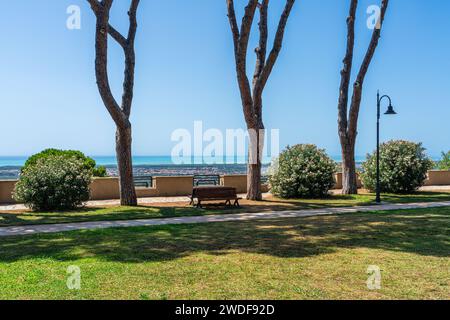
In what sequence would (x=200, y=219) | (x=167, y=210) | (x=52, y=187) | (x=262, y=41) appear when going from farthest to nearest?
(x=262, y=41) < (x=52, y=187) < (x=167, y=210) < (x=200, y=219)

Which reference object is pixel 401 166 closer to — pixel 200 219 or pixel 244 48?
pixel 244 48

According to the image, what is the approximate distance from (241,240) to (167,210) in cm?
641

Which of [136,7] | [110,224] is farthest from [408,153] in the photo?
[110,224]

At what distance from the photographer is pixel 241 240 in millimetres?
10320

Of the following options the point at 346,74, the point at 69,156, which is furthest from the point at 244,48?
the point at 69,156

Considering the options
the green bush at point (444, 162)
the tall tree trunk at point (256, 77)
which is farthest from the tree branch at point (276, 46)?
the green bush at point (444, 162)

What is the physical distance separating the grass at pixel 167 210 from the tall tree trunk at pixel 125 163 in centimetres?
98

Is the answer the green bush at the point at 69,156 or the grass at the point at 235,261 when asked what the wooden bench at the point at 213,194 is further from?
the green bush at the point at 69,156

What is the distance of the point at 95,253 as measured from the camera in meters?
8.93

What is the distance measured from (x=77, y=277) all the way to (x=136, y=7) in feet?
46.1

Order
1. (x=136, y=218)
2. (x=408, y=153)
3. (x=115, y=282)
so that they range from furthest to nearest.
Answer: (x=408, y=153) → (x=136, y=218) → (x=115, y=282)

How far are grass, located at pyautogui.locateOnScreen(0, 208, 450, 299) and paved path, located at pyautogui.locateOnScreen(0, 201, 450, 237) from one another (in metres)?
0.99

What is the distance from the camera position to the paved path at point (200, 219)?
1224 cm
